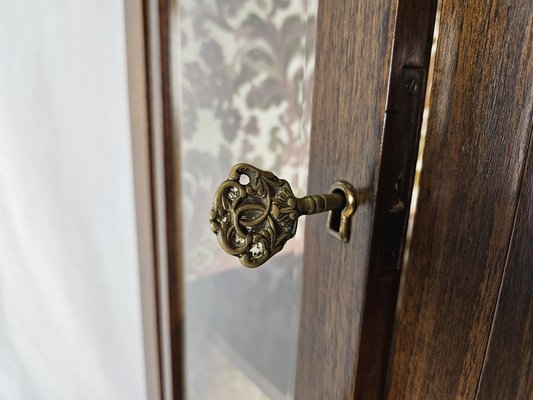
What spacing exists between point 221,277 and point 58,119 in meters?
0.38

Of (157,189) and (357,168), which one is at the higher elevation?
(357,168)

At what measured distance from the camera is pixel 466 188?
0.24 m

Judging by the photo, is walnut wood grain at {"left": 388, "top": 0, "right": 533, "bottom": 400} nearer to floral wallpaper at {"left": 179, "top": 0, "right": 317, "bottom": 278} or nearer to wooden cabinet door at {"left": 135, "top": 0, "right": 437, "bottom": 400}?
wooden cabinet door at {"left": 135, "top": 0, "right": 437, "bottom": 400}

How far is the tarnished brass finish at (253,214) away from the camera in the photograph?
0.85 ft

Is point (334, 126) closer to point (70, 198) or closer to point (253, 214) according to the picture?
point (253, 214)

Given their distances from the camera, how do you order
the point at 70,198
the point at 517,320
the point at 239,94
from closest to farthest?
the point at 517,320
the point at 239,94
the point at 70,198

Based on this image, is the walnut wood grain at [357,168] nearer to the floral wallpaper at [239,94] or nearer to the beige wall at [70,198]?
the floral wallpaper at [239,94]

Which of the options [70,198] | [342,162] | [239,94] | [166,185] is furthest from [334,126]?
[70,198]

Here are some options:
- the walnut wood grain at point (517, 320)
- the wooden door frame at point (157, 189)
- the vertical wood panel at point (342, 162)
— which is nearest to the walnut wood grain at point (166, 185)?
the wooden door frame at point (157, 189)

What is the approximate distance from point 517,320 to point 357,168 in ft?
0.40

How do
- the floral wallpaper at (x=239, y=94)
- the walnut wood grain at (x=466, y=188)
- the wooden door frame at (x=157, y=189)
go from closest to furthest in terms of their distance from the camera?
the walnut wood grain at (x=466, y=188)
the floral wallpaper at (x=239, y=94)
the wooden door frame at (x=157, y=189)

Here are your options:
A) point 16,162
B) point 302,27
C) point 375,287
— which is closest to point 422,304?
point 375,287

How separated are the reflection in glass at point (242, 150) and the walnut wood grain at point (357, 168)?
138 millimetres

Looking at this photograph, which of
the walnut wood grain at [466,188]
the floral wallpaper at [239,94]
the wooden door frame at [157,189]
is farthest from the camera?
the wooden door frame at [157,189]
